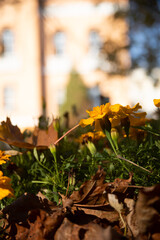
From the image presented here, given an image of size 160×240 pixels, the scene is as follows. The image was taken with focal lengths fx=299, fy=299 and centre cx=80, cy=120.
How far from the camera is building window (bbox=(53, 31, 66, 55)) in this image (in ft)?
62.4

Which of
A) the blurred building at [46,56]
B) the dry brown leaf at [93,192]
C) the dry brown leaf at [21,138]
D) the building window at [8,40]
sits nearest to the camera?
the dry brown leaf at [93,192]

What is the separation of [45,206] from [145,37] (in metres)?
8.51

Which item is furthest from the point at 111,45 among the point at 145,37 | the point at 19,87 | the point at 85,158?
the point at 19,87

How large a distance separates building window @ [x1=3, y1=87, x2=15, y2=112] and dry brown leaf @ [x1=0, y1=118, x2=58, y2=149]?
1788 cm

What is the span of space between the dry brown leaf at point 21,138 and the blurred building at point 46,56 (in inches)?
651

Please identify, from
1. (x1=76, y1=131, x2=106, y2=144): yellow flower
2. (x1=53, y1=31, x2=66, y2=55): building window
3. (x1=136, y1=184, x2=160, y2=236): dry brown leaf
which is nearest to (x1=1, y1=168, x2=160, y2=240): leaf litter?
(x1=136, y1=184, x2=160, y2=236): dry brown leaf

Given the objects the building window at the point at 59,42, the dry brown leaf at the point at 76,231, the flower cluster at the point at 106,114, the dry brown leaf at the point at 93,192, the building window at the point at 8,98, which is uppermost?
the building window at the point at 59,42

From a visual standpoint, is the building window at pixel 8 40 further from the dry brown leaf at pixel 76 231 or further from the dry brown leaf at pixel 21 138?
the dry brown leaf at pixel 76 231

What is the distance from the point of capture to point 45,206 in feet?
1.99

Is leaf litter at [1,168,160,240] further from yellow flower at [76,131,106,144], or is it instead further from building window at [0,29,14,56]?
building window at [0,29,14,56]

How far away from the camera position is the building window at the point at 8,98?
18422 mm

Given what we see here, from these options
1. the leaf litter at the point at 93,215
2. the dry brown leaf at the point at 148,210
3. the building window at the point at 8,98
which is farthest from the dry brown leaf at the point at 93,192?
the building window at the point at 8,98

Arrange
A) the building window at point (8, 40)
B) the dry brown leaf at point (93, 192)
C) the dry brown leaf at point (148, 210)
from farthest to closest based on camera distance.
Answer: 1. the building window at point (8, 40)
2. the dry brown leaf at point (93, 192)
3. the dry brown leaf at point (148, 210)

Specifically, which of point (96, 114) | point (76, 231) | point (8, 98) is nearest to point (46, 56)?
point (8, 98)
